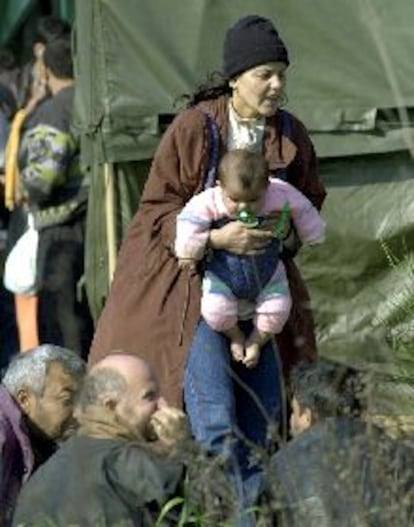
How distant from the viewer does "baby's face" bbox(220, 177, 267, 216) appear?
729 cm

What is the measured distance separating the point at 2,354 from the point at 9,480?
18.1ft

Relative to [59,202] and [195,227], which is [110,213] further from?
[195,227]

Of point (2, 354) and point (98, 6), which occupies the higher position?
point (98, 6)

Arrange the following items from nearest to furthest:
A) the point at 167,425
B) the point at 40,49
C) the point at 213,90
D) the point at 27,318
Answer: the point at 167,425
the point at 213,90
the point at 27,318
the point at 40,49

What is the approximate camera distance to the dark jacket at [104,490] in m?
6.05

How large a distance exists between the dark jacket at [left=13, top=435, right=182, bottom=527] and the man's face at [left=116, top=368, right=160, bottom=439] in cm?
24

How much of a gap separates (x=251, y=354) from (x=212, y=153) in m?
0.69

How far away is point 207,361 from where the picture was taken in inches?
294

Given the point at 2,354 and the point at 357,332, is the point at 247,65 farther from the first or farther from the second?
the point at 2,354

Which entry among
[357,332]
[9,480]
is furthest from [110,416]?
[357,332]

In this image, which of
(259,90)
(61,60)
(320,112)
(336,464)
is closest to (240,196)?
(259,90)

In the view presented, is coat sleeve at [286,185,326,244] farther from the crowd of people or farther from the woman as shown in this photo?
the woman

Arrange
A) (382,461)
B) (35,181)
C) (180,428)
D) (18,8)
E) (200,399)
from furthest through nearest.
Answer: (18,8), (35,181), (200,399), (180,428), (382,461)

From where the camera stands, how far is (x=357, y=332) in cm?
974
